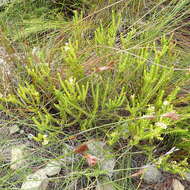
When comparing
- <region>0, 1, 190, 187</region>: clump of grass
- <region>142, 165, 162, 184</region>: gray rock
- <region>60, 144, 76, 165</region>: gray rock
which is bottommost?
<region>142, 165, 162, 184</region>: gray rock

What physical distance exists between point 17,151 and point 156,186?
750mm

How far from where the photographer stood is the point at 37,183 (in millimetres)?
1149

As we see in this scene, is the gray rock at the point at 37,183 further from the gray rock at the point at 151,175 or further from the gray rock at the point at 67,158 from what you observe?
the gray rock at the point at 151,175

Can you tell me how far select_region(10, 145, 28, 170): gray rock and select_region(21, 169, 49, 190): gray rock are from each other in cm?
9

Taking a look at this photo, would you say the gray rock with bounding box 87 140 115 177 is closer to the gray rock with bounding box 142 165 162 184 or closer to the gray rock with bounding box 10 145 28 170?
the gray rock with bounding box 142 165 162 184

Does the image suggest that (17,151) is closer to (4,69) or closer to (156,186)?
(4,69)

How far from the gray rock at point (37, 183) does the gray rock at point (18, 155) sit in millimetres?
88

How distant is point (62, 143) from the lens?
1.26 meters

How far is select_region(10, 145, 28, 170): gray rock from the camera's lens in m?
1.24

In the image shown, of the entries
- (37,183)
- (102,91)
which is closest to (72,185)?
(37,183)

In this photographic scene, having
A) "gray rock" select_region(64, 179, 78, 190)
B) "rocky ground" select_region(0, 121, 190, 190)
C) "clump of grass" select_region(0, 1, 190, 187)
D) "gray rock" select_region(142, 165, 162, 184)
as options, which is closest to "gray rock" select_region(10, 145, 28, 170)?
"rocky ground" select_region(0, 121, 190, 190)

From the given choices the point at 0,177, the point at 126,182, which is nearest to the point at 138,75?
the point at 126,182

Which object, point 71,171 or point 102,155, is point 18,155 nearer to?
point 71,171

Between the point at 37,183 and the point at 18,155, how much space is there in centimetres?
19
